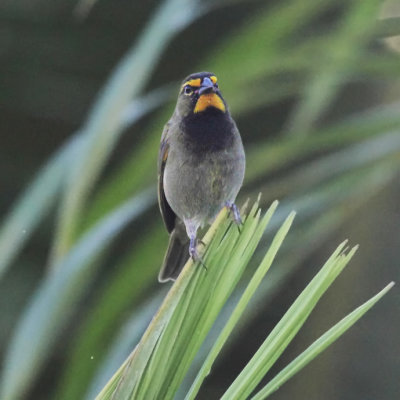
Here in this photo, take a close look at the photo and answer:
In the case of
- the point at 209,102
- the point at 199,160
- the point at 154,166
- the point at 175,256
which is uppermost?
the point at 209,102

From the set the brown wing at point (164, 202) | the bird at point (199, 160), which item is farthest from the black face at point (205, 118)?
the brown wing at point (164, 202)

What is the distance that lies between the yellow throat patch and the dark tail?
0.91 feet

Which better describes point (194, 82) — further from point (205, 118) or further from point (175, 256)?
point (175, 256)

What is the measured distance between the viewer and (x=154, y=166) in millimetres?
1232

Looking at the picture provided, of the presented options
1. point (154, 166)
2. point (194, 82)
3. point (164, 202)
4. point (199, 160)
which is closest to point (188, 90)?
point (194, 82)

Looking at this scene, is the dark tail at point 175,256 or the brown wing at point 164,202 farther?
the brown wing at point 164,202

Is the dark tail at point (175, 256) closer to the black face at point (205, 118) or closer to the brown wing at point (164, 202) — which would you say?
the brown wing at point (164, 202)

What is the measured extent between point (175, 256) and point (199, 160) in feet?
0.76

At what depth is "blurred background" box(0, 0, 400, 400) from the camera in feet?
3.55

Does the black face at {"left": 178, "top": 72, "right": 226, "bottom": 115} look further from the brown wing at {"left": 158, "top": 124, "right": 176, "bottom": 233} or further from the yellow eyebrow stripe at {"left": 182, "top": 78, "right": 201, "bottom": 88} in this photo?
the brown wing at {"left": 158, "top": 124, "right": 176, "bottom": 233}

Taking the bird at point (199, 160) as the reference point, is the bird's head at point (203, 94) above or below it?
above

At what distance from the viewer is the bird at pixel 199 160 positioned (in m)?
1.75

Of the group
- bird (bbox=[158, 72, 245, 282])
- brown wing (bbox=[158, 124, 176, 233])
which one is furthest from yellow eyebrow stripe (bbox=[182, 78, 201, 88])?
brown wing (bbox=[158, 124, 176, 233])

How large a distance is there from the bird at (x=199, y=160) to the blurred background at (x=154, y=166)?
0.27 ft
